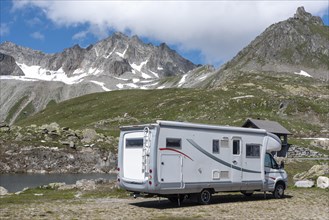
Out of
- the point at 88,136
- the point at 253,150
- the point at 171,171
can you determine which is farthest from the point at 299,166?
the point at 171,171

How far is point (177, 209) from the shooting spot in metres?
23.9

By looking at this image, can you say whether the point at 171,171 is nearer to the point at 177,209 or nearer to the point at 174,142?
the point at 174,142

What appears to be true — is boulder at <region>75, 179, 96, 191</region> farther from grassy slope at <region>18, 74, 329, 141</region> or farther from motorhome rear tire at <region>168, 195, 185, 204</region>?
grassy slope at <region>18, 74, 329, 141</region>

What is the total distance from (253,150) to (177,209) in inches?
309

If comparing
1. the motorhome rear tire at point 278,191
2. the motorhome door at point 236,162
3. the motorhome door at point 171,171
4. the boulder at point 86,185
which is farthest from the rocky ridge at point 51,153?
the motorhome door at point 171,171

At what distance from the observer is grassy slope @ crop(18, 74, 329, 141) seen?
400ft

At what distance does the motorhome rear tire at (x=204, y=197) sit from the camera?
84.4 feet

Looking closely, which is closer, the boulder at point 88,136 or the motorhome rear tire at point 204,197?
the motorhome rear tire at point 204,197

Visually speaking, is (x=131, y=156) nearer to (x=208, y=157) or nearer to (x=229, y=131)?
(x=208, y=157)

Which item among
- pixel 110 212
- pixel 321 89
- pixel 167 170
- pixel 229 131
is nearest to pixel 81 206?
pixel 110 212

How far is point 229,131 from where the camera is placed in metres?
27.3

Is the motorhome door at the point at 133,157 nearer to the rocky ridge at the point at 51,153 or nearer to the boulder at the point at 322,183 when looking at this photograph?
the boulder at the point at 322,183

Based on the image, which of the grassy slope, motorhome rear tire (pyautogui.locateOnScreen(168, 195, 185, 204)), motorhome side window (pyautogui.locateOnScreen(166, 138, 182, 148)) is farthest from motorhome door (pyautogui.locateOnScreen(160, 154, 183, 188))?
the grassy slope

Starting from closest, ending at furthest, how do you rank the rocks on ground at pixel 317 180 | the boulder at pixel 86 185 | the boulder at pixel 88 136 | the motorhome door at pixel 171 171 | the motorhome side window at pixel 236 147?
the motorhome door at pixel 171 171
the motorhome side window at pixel 236 147
the boulder at pixel 86 185
the rocks on ground at pixel 317 180
the boulder at pixel 88 136
